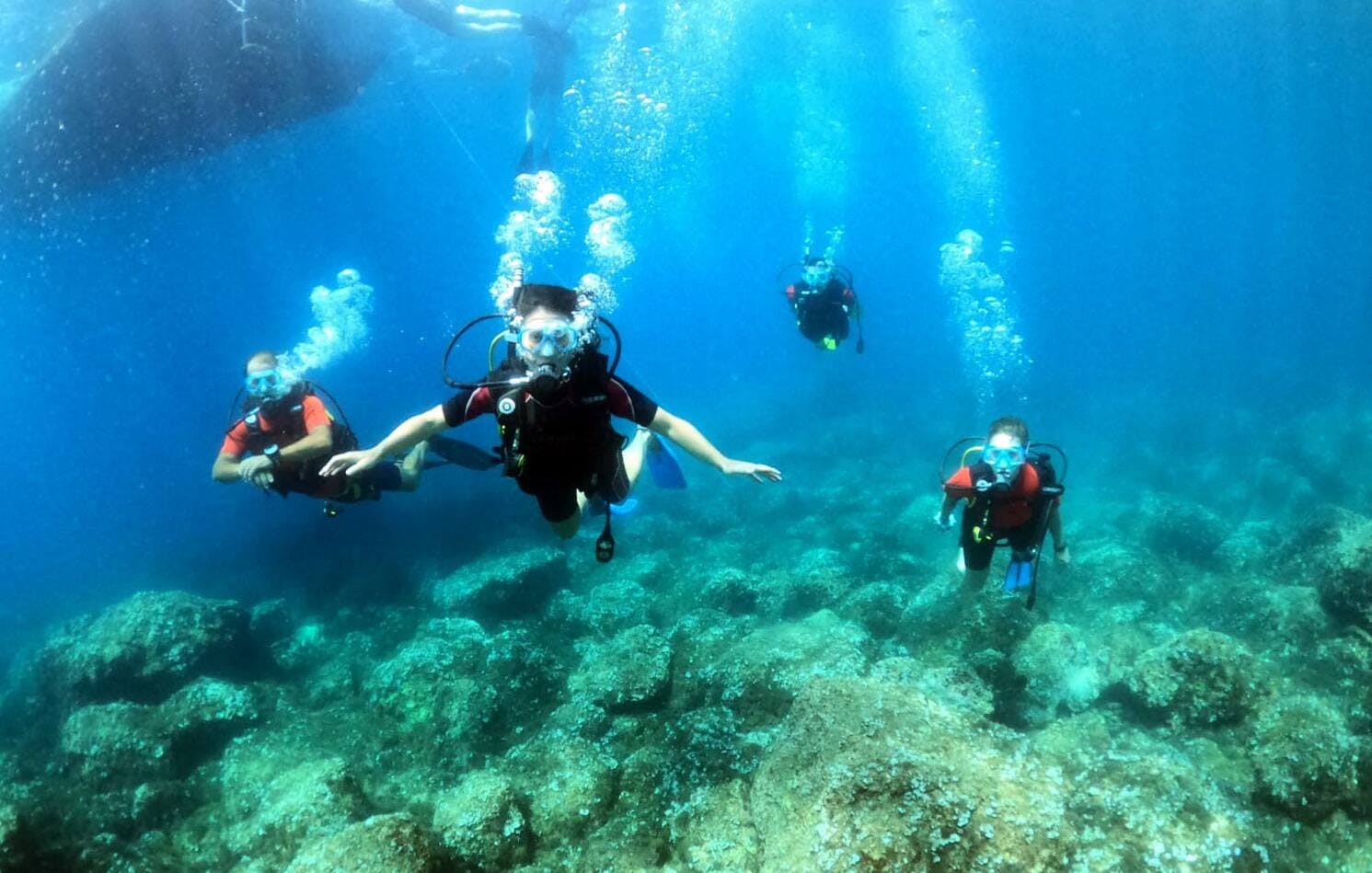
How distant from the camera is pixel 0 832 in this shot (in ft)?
14.0

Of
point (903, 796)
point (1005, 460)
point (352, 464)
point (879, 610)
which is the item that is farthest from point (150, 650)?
point (1005, 460)

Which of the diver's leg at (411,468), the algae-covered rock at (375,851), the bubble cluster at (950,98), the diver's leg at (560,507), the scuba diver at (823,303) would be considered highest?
the bubble cluster at (950,98)

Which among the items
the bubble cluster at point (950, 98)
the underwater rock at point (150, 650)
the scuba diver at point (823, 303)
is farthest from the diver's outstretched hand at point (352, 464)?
the bubble cluster at point (950, 98)

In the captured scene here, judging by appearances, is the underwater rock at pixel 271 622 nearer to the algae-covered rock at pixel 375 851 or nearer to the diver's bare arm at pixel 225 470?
the diver's bare arm at pixel 225 470

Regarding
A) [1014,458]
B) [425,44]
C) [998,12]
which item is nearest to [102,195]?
[425,44]

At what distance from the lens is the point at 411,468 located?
833 centimetres

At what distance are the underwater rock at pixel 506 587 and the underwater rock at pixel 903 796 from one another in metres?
6.87

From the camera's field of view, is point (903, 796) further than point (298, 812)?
No

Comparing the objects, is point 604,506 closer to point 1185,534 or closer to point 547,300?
point 547,300

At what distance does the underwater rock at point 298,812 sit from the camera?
14.3 feet

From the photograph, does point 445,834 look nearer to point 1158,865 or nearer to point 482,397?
point 482,397

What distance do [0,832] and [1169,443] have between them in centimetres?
2447

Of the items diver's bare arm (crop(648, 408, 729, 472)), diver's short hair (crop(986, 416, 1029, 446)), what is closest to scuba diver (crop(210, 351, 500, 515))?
diver's bare arm (crop(648, 408, 729, 472))

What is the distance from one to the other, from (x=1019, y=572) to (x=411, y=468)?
7098 millimetres
